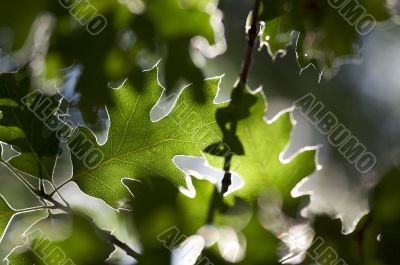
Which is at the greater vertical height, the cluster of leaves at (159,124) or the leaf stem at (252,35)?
the leaf stem at (252,35)

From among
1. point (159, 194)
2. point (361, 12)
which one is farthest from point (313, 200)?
point (361, 12)

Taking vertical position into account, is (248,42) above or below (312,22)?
below

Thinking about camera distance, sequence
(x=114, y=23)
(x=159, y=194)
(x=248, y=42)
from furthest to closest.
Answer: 1. (x=114, y=23)
2. (x=248, y=42)
3. (x=159, y=194)

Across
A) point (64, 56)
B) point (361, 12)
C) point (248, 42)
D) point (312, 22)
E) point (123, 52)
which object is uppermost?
point (361, 12)

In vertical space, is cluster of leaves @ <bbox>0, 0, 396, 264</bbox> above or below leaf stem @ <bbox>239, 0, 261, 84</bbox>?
below

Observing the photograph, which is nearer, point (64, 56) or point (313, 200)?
point (313, 200)

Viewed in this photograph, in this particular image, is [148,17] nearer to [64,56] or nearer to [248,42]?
[64,56]

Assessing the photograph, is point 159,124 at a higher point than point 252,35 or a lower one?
lower

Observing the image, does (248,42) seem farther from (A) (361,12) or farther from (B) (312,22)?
(A) (361,12)

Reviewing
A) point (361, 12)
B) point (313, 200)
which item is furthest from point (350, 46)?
point (313, 200)

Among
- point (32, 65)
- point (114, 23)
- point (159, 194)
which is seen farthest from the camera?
point (114, 23)
